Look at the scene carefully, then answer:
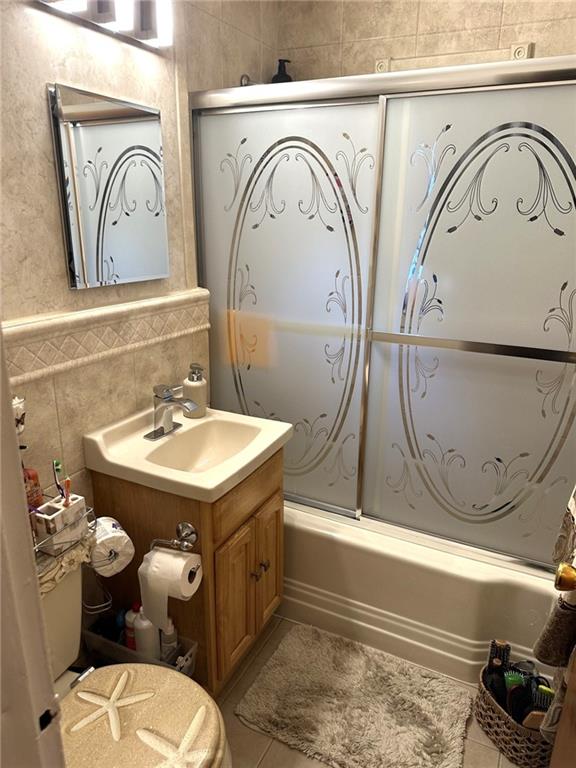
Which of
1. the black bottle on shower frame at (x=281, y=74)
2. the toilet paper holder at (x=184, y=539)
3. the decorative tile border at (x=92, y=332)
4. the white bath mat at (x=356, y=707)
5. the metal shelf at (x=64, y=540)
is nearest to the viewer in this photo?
the metal shelf at (x=64, y=540)

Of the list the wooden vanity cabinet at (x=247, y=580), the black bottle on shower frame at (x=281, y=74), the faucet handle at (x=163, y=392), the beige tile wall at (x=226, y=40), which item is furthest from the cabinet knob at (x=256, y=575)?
the black bottle on shower frame at (x=281, y=74)

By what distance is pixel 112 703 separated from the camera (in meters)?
1.24

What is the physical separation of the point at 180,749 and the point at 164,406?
0.98 metres

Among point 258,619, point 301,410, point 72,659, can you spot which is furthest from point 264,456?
point 72,659

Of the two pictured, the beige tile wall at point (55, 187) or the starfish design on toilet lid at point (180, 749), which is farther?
the beige tile wall at point (55, 187)

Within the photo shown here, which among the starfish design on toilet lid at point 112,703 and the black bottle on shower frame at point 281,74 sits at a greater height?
the black bottle on shower frame at point 281,74

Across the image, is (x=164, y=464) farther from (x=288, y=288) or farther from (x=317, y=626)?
(x=317, y=626)

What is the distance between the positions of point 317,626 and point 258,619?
0.35 metres

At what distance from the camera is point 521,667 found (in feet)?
5.71

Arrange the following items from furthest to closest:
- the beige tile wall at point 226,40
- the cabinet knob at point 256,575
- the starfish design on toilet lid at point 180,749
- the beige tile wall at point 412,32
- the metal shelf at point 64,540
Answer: the beige tile wall at point 412,32 < the beige tile wall at point 226,40 < the cabinet knob at point 256,575 < the metal shelf at point 64,540 < the starfish design on toilet lid at point 180,749

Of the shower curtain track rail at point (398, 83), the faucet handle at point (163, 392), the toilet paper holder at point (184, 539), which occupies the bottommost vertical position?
the toilet paper holder at point (184, 539)

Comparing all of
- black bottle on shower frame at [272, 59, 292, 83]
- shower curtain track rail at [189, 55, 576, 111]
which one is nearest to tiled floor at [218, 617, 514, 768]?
shower curtain track rail at [189, 55, 576, 111]

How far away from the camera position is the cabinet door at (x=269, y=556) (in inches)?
71.3

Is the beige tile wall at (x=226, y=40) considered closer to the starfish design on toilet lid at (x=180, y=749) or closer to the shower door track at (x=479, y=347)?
the shower door track at (x=479, y=347)
